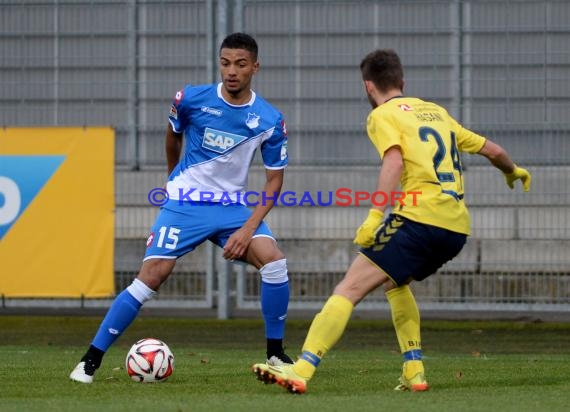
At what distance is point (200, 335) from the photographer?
39.5 ft

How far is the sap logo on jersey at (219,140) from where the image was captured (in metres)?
8.09

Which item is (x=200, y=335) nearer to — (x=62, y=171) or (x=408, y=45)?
(x=62, y=171)

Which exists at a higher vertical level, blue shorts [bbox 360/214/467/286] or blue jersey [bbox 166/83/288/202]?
blue jersey [bbox 166/83/288/202]

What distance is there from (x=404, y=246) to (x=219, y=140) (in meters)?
1.78

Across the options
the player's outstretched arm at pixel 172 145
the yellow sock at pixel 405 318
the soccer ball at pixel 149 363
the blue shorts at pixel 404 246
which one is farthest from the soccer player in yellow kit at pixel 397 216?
the player's outstretched arm at pixel 172 145

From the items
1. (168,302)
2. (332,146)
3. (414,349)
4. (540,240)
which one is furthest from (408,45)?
(414,349)

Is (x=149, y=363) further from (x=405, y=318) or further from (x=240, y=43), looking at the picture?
(x=240, y=43)

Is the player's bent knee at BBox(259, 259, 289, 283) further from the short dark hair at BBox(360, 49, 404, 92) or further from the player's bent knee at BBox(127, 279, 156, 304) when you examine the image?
the short dark hair at BBox(360, 49, 404, 92)

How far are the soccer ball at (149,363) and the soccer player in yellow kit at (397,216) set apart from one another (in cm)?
105

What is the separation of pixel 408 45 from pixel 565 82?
1.57 meters

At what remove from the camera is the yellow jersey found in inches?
267

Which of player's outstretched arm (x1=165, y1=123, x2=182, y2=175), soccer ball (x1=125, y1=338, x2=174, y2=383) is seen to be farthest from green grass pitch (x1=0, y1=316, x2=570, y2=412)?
player's outstretched arm (x1=165, y1=123, x2=182, y2=175)

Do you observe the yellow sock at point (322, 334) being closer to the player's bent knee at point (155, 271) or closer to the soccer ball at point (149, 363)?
the soccer ball at point (149, 363)

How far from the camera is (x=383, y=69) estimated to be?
22.7 feet
